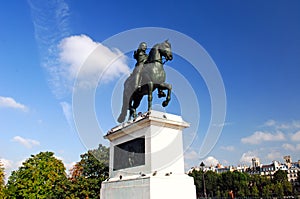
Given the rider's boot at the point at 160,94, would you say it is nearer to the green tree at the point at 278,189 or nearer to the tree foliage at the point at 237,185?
the tree foliage at the point at 237,185

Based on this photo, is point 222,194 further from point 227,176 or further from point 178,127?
point 178,127

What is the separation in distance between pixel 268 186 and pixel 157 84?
78342 millimetres

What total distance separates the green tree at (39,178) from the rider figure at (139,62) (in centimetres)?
2325

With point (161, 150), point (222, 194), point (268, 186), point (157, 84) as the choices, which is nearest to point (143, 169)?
point (161, 150)

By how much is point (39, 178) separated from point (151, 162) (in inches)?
1246

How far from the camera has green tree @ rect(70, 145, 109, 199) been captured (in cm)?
2636

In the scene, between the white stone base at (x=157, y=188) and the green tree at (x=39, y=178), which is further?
the green tree at (x=39, y=178)

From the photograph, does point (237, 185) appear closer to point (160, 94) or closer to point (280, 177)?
point (280, 177)

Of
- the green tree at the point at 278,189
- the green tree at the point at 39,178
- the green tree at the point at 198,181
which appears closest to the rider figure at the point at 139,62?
the green tree at the point at 39,178

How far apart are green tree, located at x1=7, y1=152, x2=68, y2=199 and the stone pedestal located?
22.7 meters

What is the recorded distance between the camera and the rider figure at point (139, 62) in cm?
1007

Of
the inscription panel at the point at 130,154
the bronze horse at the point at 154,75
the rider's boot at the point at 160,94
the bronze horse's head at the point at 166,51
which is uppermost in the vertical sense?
the bronze horse's head at the point at 166,51

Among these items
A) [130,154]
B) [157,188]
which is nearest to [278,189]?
[130,154]

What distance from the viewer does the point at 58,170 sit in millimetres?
38406
